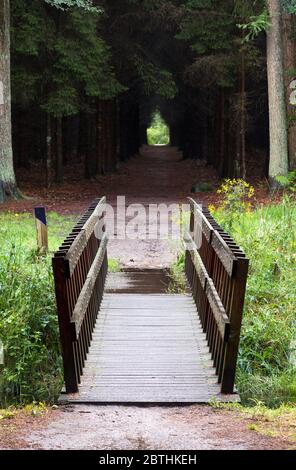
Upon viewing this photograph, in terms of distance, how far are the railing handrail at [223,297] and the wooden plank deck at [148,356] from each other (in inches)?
7.7

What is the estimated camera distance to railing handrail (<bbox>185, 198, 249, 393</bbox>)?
629 centimetres

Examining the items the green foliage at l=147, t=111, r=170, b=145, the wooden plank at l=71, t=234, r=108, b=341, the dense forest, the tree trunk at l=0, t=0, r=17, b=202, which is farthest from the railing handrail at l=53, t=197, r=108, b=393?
the green foliage at l=147, t=111, r=170, b=145

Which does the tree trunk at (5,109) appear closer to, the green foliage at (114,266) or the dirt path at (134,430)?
the green foliage at (114,266)

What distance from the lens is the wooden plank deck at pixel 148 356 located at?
21.5 feet

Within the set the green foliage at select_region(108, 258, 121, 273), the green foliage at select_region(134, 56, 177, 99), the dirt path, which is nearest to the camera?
the dirt path

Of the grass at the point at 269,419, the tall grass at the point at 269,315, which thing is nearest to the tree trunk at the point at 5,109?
the tall grass at the point at 269,315

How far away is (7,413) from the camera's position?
5.99 m

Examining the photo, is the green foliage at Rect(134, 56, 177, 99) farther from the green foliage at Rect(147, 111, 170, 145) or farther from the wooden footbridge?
the green foliage at Rect(147, 111, 170, 145)

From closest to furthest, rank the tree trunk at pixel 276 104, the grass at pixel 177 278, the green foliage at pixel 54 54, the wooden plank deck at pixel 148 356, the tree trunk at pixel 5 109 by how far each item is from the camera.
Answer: the wooden plank deck at pixel 148 356
the grass at pixel 177 278
the tree trunk at pixel 5 109
the tree trunk at pixel 276 104
the green foliage at pixel 54 54

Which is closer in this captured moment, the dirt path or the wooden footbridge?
the dirt path

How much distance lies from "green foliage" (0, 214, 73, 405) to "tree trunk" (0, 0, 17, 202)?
1315 centimetres
